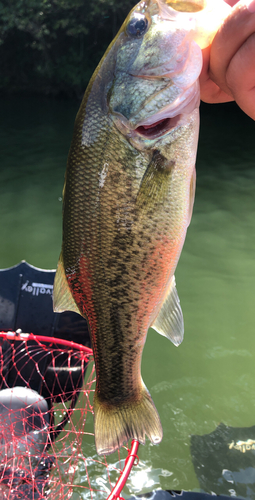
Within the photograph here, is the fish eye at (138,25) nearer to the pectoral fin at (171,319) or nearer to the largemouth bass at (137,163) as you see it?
the largemouth bass at (137,163)

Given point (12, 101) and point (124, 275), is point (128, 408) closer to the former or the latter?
point (124, 275)

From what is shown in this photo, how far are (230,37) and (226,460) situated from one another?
3226 millimetres

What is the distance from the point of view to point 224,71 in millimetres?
1235

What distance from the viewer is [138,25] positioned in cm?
126

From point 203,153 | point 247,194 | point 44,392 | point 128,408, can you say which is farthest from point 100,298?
point 203,153

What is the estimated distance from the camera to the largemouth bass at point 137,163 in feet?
3.99

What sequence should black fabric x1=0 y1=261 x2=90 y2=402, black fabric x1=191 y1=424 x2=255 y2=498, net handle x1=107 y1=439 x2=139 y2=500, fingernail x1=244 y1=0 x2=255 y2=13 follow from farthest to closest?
black fabric x1=0 y1=261 x2=90 y2=402 < black fabric x1=191 y1=424 x2=255 y2=498 < net handle x1=107 y1=439 x2=139 y2=500 < fingernail x1=244 y1=0 x2=255 y2=13

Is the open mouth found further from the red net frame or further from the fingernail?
the red net frame

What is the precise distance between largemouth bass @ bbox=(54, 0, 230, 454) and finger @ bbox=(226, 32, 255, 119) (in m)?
0.12

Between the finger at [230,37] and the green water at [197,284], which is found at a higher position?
the finger at [230,37]

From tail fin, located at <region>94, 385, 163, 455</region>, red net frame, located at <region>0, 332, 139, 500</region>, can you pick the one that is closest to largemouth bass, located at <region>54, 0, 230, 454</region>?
tail fin, located at <region>94, 385, 163, 455</region>

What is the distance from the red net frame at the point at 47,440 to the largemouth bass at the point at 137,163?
1.20 meters

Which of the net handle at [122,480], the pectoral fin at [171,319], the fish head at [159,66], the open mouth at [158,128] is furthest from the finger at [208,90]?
the net handle at [122,480]

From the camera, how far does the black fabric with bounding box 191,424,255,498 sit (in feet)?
9.93
